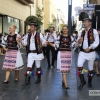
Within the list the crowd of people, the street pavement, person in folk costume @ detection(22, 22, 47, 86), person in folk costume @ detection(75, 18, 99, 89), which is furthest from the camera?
person in folk costume @ detection(22, 22, 47, 86)

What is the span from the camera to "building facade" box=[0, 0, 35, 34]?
81.0 ft

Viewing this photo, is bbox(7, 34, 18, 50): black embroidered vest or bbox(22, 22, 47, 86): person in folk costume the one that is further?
bbox(7, 34, 18, 50): black embroidered vest

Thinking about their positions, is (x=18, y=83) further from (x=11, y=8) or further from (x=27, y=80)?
(x=11, y=8)

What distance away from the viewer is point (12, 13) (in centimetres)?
2817

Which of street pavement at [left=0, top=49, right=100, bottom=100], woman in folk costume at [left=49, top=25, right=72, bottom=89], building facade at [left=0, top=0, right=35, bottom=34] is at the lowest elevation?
street pavement at [left=0, top=49, right=100, bottom=100]

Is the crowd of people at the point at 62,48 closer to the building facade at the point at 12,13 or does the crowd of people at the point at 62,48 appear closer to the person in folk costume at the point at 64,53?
the person in folk costume at the point at 64,53

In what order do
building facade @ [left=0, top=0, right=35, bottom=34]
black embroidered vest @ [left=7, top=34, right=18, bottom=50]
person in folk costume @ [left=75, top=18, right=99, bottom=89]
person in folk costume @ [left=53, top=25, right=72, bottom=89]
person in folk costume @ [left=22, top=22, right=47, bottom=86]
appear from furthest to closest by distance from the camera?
1. building facade @ [left=0, top=0, right=35, bottom=34]
2. black embroidered vest @ [left=7, top=34, right=18, bottom=50]
3. person in folk costume @ [left=22, top=22, right=47, bottom=86]
4. person in folk costume @ [left=53, top=25, right=72, bottom=89]
5. person in folk costume @ [left=75, top=18, right=99, bottom=89]

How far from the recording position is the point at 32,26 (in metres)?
7.29

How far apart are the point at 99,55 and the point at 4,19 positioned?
58.4ft

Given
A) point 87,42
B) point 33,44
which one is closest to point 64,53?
point 87,42

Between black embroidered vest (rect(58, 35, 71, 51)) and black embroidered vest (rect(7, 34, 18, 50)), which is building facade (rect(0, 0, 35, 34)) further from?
black embroidered vest (rect(58, 35, 71, 51))

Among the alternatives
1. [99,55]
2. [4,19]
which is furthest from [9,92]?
[4,19]

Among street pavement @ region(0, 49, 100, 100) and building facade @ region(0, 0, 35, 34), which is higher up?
building facade @ region(0, 0, 35, 34)

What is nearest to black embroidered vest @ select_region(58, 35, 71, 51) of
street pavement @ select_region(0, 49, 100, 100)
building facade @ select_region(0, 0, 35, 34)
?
street pavement @ select_region(0, 49, 100, 100)
